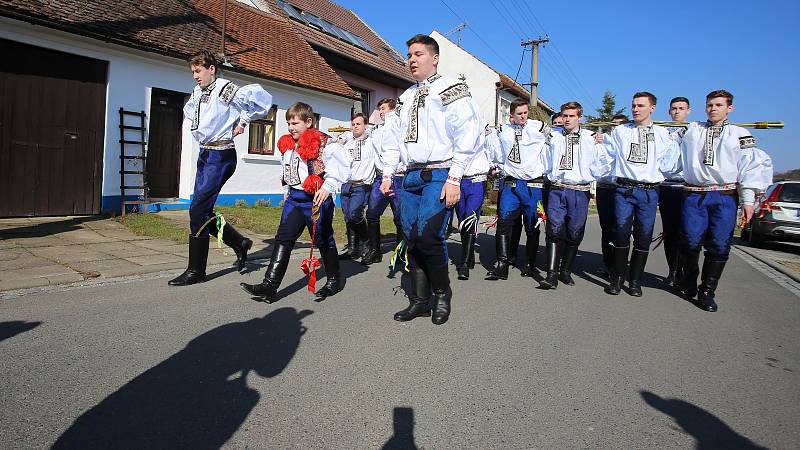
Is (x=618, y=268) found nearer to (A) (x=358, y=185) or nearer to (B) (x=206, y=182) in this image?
(A) (x=358, y=185)

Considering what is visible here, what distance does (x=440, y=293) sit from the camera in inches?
174

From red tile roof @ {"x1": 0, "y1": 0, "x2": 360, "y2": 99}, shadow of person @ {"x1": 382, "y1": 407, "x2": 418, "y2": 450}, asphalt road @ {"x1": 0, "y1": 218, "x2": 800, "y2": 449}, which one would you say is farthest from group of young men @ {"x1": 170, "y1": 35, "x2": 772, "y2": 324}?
red tile roof @ {"x1": 0, "y1": 0, "x2": 360, "y2": 99}

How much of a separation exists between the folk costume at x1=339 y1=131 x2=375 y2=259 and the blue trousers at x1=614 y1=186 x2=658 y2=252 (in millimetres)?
3159

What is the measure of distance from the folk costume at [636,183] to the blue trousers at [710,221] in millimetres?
355

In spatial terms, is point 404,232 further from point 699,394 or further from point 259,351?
point 699,394

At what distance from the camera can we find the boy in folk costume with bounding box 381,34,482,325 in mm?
4051

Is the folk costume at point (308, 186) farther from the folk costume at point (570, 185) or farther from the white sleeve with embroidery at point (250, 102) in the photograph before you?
the folk costume at point (570, 185)

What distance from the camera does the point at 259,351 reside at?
340 cm

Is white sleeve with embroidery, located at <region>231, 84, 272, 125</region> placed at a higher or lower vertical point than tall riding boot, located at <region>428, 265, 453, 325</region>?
higher

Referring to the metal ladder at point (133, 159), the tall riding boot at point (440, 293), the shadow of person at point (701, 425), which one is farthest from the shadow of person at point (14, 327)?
the metal ladder at point (133, 159)

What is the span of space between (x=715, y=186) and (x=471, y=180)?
2.70m

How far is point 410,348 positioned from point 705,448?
5.97ft

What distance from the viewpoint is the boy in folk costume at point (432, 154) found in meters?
4.05

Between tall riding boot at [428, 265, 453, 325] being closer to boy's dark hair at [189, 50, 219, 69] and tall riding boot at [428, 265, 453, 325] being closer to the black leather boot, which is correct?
the black leather boot
